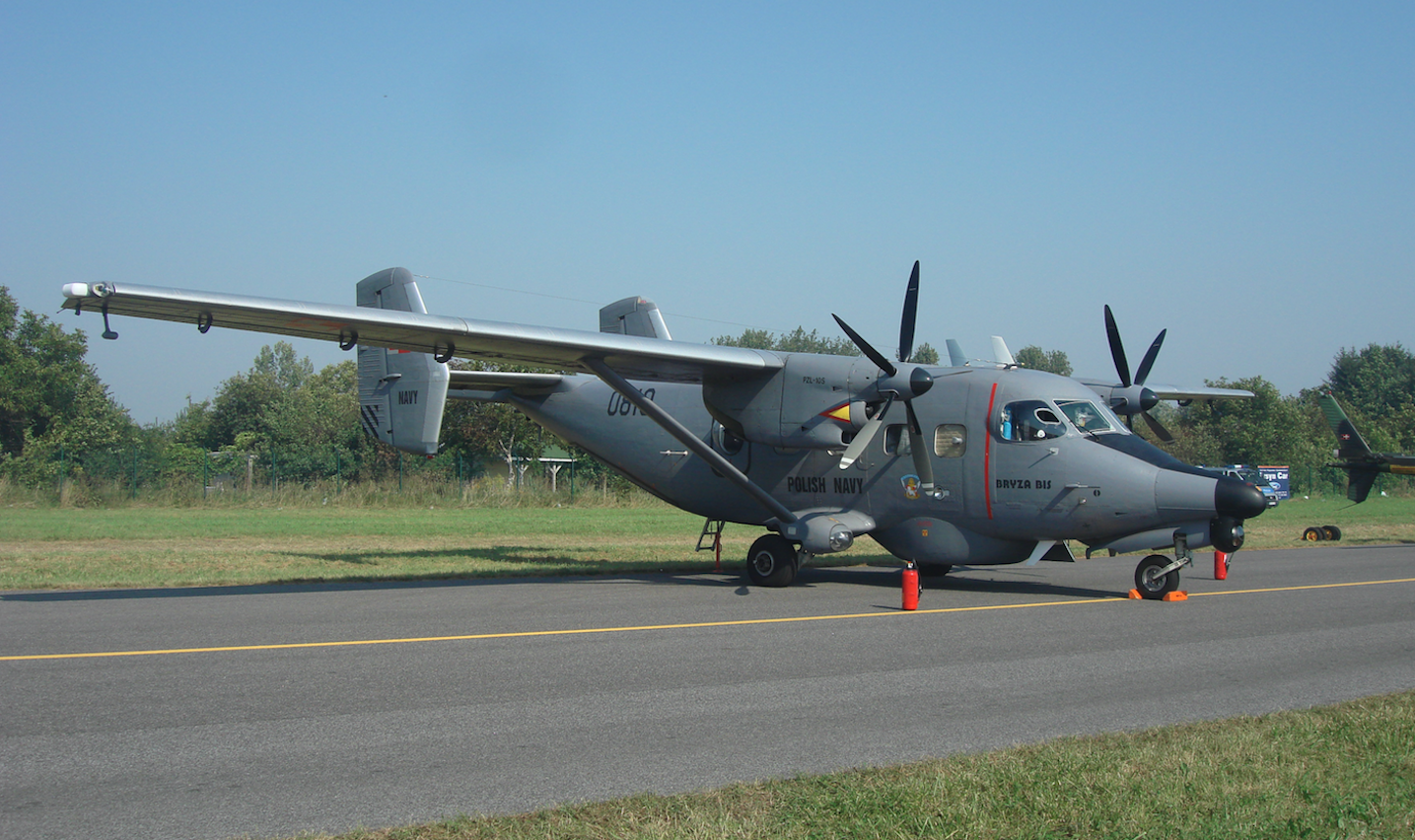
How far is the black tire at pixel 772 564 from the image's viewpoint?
15.9 m

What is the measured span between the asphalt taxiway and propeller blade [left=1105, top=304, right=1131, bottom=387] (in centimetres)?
498

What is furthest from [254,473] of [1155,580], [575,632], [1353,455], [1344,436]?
[1353,455]

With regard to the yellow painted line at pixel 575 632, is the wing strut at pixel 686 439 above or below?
above

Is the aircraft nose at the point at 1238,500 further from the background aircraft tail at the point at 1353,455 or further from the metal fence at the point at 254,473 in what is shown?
the metal fence at the point at 254,473

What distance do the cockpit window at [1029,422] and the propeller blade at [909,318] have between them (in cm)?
180

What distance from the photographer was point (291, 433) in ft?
256

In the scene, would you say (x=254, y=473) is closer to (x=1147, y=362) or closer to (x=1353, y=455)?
(x=1147, y=362)

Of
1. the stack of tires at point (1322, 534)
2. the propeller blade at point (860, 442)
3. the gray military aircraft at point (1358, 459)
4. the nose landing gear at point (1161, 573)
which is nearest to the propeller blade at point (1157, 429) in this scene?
the nose landing gear at point (1161, 573)

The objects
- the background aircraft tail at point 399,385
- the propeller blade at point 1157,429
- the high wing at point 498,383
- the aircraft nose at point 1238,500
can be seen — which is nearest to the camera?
the aircraft nose at point 1238,500

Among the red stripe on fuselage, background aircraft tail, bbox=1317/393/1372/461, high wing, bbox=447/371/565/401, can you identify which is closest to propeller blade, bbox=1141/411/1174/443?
the red stripe on fuselage

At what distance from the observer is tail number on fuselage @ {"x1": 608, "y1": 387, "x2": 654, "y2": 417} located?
18781 mm

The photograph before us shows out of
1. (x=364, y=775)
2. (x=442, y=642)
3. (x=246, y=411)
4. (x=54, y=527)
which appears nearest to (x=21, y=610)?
(x=442, y=642)

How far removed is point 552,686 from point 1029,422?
8989 mm

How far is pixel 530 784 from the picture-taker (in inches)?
212
